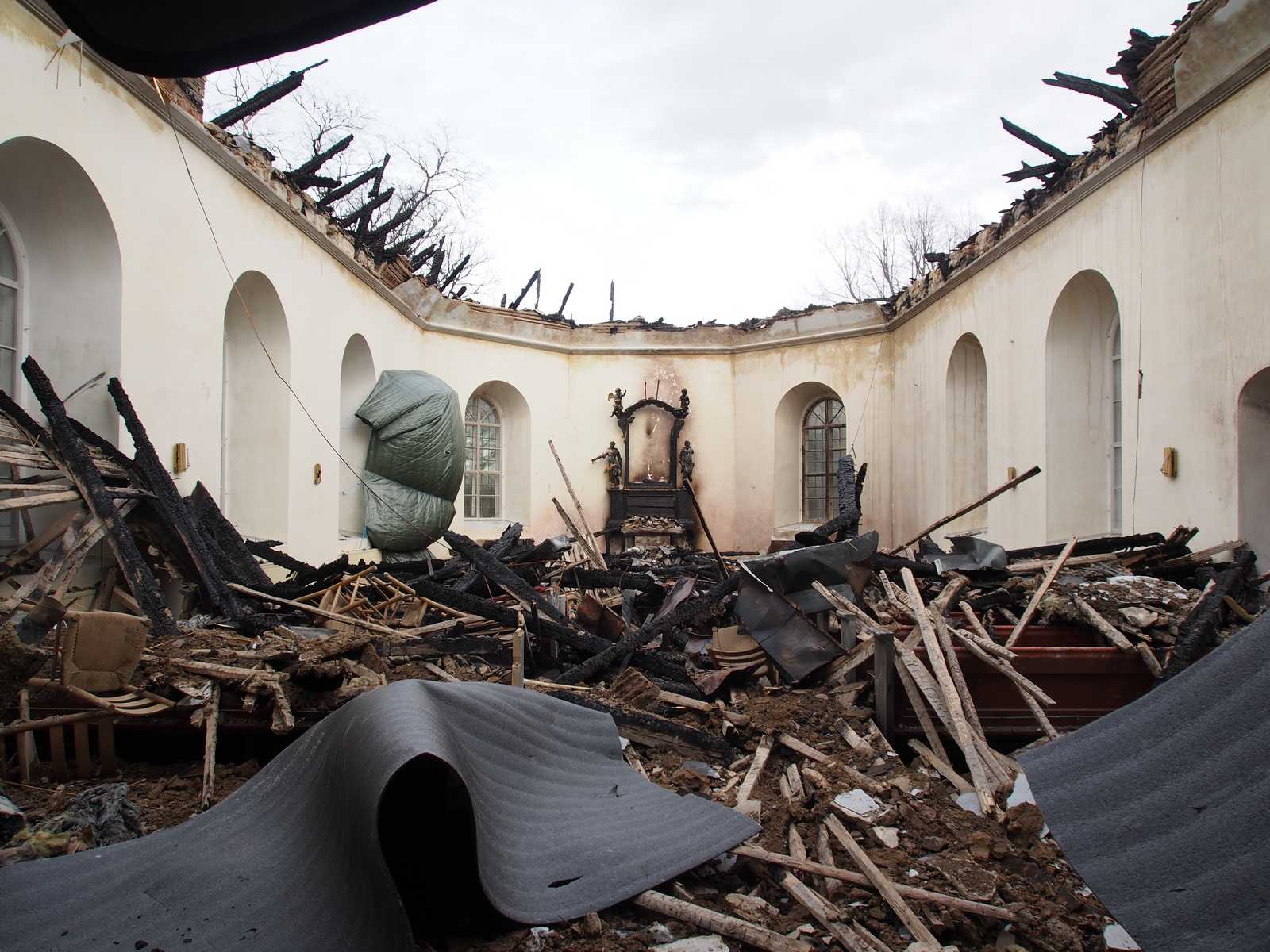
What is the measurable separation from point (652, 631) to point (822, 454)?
1068 cm

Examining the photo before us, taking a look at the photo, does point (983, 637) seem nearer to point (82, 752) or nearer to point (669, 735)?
point (669, 735)

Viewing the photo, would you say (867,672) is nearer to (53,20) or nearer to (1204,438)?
(1204,438)

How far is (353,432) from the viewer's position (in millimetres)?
11594

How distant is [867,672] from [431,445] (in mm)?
7742

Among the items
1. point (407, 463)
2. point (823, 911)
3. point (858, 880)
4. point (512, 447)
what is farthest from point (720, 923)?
point (512, 447)

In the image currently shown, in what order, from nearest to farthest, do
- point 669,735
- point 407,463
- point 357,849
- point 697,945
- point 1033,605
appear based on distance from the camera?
point 357,849
point 697,945
point 669,735
point 1033,605
point 407,463

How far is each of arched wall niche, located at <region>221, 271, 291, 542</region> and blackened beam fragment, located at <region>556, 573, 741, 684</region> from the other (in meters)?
5.19

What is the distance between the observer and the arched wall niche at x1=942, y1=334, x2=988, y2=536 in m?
12.1

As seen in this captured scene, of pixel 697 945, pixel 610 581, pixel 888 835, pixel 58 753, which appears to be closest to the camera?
pixel 697 945

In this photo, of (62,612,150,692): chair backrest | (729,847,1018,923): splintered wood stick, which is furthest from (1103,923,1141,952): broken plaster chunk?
(62,612,150,692): chair backrest

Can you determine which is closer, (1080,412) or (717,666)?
(717,666)

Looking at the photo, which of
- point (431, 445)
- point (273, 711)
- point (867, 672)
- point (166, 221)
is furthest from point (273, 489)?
point (867, 672)

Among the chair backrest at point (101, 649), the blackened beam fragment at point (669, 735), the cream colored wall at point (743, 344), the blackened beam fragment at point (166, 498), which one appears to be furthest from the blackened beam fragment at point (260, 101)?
the blackened beam fragment at point (669, 735)

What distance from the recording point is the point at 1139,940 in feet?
5.09
